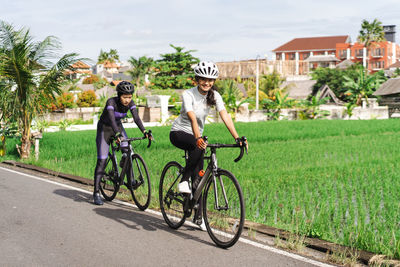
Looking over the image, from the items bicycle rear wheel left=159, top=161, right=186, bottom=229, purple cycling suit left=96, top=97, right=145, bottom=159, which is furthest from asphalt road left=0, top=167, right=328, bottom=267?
purple cycling suit left=96, top=97, right=145, bottom=159

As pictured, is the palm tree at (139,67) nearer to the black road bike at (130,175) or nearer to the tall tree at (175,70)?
the tall tree at (175,70)

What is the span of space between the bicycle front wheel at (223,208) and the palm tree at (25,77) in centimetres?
920

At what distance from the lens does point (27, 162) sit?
43.4 ft

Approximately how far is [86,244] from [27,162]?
28.1 ft

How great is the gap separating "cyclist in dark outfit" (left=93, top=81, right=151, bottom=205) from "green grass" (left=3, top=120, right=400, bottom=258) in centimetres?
96

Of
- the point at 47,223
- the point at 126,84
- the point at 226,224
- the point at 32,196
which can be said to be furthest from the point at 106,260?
the point at 32,196

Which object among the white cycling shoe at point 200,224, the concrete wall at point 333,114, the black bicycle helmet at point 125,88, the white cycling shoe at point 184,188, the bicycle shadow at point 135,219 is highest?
the black bicycle helmet at point 125,88

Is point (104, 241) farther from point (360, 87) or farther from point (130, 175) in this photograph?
point (360, 87)

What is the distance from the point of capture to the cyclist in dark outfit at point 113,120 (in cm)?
706

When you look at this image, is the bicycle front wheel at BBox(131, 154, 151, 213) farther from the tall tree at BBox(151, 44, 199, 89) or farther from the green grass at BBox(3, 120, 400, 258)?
the tall tree at BBox(151, 44, 199, 89)

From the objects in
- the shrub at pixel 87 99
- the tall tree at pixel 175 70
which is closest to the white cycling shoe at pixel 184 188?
the shrub at pixel 87 99

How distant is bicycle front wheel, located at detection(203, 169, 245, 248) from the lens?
198 inches

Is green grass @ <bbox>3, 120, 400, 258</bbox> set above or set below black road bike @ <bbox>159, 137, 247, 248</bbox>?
below

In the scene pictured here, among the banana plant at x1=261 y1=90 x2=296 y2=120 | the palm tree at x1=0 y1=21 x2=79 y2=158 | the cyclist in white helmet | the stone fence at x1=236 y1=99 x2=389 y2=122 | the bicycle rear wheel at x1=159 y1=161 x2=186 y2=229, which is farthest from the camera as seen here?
the stone fence at x1=236 y1=99 x2=389 y2=122
